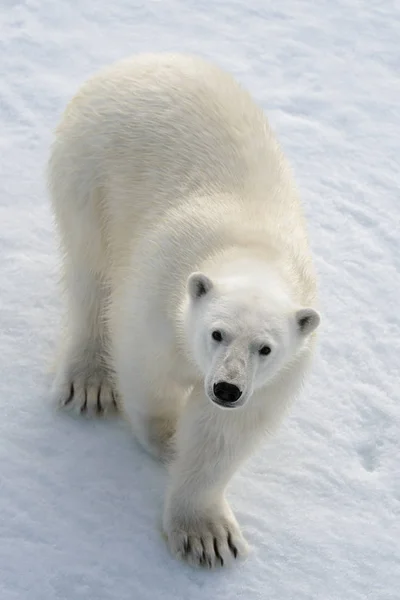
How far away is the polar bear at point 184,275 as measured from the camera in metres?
2.90

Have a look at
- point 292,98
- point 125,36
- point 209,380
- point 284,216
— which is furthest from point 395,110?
point 209,380

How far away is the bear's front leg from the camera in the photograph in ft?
10.5

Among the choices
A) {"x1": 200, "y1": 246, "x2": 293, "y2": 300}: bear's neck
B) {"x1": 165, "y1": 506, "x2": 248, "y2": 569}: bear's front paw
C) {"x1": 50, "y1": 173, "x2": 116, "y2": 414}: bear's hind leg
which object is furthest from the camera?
{"x1": 50, "y1": 173, "x2": 116, "y2": 414}: bear's hind leg

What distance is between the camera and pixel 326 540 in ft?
11.4

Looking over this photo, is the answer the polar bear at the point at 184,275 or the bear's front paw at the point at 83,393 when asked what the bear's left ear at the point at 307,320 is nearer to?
the polar bear at the point at 184,275

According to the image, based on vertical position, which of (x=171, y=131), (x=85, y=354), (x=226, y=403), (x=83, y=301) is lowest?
(x=85, y=354)

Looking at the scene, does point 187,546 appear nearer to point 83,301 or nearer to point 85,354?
point 85,354

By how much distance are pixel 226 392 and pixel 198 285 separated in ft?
1.10

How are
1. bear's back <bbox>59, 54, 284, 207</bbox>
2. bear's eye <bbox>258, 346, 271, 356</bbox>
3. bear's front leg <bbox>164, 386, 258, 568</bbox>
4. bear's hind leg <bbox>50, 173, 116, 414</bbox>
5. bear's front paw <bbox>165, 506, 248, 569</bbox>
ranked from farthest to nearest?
→ bear's hind leg <bbox>50, 173, 116, 414</bbox>
bear's back <bbox>59, 54, 284, 207</bbox>
bear's front paw <bbox>165, 506, 248, 569</bbox>
bear's front leg <bbox>164, 386, 258, 568</bbox>
bear's eye <bbox>258, 346, 271, 356</bbox>

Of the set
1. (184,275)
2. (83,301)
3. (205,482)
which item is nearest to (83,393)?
(83,301)

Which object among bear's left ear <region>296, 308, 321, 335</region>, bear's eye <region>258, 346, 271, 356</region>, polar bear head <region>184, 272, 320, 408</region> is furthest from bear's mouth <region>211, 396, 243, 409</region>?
bear's left ear <region>296, 308, 321, 335</region>

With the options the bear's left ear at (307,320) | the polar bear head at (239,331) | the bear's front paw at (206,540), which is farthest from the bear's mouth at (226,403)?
the bear's front paw at (206,540)

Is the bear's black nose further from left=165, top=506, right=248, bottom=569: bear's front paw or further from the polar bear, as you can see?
left=165, top=506, right=248, bottom=569: bear's front paw

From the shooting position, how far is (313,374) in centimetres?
409
